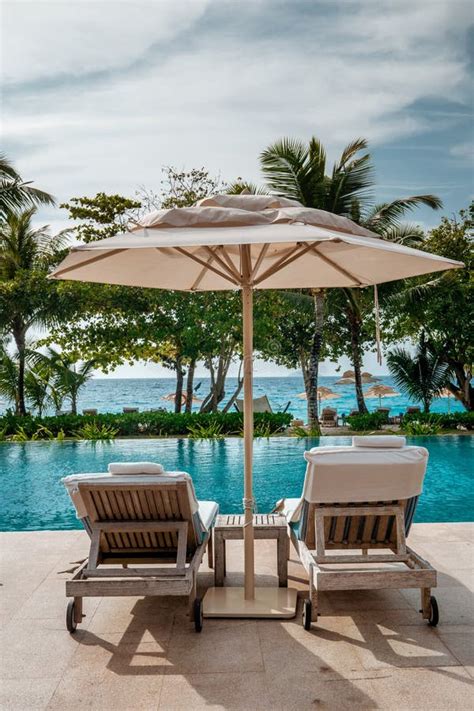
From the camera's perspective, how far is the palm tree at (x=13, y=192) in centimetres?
1432

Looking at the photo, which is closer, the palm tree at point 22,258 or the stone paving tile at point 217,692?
the stone paving tile at point 217,692

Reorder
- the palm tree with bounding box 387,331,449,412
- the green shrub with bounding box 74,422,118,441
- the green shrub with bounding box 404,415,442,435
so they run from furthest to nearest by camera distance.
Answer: the palm tree with bounding box 387,331,449,412
the green shrub with bounding box 404,415,442,435
the green shrub with bounding box 74,422,118,441

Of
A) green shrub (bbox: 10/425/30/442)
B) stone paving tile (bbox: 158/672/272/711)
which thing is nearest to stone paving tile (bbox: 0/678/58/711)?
stone paving tile (bbox: 158/672/272/711)

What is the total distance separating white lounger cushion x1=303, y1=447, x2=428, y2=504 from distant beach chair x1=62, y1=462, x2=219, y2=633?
75 centimetres

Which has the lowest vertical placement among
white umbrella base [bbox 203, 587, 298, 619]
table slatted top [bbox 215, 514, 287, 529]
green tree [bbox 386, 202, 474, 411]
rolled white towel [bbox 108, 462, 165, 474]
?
white umbrella base [bbox 203, 587, 298, 619]

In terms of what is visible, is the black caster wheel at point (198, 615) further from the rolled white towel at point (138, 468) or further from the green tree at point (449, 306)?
the green tree at point (449, 306)

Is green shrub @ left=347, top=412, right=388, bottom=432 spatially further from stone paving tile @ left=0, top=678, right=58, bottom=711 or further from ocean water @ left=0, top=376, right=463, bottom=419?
ocean water @ left=0, top=376, right=463, bottom=419

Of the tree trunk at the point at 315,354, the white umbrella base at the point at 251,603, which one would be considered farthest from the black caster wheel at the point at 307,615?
the tree trunk at the point at 315,354

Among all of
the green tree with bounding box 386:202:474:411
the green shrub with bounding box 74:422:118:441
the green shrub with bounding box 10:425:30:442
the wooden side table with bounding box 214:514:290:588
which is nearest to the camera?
the wooden side table with bounding box 214:514:290:588

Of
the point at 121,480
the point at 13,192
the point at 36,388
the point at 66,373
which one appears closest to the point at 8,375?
the point at 36,388

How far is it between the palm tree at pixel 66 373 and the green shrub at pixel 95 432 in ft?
6.86

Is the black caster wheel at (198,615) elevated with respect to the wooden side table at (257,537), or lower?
lower

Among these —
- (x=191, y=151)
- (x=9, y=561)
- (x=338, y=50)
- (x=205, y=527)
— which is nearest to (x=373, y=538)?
(x=205, y=527)

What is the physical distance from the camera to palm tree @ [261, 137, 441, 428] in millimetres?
14977
